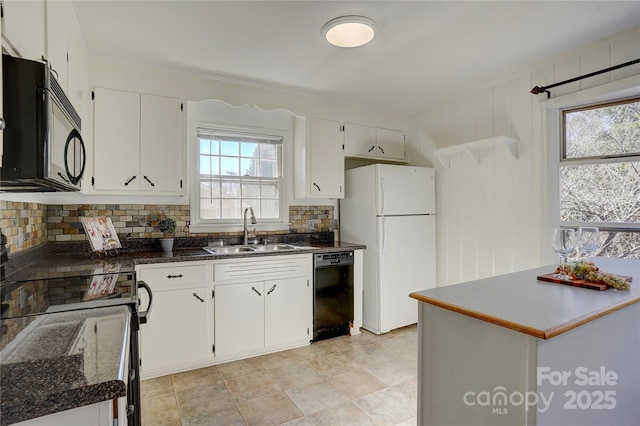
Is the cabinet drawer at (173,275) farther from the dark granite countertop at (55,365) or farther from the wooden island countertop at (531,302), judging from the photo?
the wooden island countertop at (531,302)

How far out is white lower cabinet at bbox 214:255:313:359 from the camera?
2779mm

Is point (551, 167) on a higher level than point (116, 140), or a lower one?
lower

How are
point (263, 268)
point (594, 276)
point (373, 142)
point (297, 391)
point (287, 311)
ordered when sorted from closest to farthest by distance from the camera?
point (594, 276) < point (297, 391) < point (263, 268) < point (287, 311) < point (373, 142)

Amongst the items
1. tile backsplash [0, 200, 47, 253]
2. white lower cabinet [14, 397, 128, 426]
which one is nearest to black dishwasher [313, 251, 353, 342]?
tile backsplash [0, 200, 47, 253]

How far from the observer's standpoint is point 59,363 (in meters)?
0.80

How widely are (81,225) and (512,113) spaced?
382 centimetres

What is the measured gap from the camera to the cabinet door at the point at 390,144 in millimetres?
3956

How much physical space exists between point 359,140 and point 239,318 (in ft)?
7.36

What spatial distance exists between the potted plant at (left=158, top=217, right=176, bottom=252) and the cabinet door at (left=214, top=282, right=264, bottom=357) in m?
0.56

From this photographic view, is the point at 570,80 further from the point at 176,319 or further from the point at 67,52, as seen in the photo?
the point at 176,319

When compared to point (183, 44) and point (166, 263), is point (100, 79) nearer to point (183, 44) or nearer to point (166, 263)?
point (183, 44)

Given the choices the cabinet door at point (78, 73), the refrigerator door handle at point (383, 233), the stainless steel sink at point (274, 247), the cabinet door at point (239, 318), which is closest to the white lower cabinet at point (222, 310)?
the cabinet door at point (239, 318)

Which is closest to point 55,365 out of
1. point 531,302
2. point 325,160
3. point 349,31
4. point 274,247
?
point 531,302

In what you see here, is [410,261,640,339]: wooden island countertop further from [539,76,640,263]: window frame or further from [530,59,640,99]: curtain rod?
[530,59,640,99]: curtain rod
